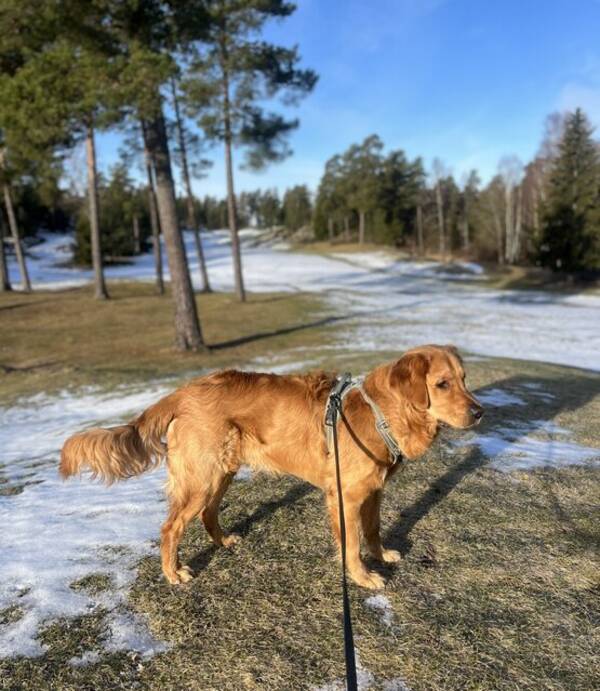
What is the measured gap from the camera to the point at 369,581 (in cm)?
319

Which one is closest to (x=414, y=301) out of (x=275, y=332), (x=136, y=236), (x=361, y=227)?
(x=275, y=332)

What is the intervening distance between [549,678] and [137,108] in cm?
1174

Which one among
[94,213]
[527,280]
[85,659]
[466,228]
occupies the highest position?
[94,213]

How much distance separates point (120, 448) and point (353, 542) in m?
1.69

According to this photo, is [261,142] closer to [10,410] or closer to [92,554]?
[10,410]

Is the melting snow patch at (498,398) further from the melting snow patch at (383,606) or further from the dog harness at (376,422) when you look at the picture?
the melting snow patch at (383,606)

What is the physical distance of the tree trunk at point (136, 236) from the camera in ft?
173

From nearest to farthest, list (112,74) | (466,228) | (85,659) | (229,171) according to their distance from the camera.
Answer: (85,659), (112,74), (229,171), (466,228)

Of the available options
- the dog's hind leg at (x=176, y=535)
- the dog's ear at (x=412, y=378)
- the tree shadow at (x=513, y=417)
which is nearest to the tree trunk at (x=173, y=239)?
the tree shadow at (x=513, y=417)

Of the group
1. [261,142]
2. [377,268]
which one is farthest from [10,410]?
[377,268]

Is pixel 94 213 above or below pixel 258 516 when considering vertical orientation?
above

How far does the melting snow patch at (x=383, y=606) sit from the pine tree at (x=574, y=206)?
117 ft

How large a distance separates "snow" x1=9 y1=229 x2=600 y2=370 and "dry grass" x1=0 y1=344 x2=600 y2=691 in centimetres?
918

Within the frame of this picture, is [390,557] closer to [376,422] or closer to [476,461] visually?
[376,422]
